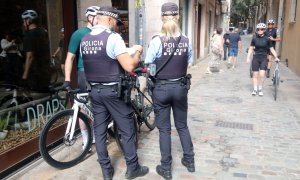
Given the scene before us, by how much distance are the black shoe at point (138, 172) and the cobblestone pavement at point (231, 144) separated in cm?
7

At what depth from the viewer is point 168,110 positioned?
12.3 feet

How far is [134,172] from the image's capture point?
3.79 meters

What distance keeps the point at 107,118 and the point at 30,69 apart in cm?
178

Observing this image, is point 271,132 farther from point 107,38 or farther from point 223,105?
point 107,38

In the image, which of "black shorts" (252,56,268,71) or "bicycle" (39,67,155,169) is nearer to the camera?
"bicycle" (39,67,155,169)

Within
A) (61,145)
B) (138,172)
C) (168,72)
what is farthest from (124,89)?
(61,145)

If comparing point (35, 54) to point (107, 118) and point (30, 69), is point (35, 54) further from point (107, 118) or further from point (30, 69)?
Answer: point (107, 118)

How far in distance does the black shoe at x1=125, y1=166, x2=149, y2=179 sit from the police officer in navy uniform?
22 cm

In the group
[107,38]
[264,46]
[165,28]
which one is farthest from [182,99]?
[264,46]

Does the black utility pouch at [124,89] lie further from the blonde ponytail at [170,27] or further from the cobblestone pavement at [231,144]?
the cobblestone pavement at [231,144]

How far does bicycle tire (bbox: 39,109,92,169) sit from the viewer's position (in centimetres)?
385

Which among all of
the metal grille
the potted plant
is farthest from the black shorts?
the potted plant

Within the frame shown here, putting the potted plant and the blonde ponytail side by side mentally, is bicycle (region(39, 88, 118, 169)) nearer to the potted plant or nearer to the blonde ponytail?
the potted plant

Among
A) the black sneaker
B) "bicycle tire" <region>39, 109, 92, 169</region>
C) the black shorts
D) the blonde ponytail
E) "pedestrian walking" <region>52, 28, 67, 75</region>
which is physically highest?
the blonde ponytail
